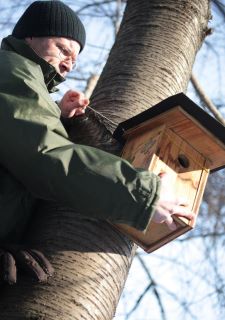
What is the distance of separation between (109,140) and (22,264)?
2.29 feet

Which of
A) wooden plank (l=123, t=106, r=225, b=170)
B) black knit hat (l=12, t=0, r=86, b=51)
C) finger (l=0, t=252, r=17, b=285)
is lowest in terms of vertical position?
finger (l=0, t=252, r=17, b=285)

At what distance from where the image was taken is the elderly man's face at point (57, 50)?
2480 mm

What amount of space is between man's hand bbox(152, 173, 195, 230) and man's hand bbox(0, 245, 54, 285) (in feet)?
1.33

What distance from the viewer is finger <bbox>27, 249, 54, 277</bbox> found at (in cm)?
207

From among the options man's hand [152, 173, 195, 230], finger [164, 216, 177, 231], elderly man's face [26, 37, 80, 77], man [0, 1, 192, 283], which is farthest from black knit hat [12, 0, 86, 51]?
finger [164, 216, 177, 231]

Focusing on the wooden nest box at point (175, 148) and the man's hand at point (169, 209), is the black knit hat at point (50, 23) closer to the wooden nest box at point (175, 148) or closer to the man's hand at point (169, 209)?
the wooden nest box at point (175, 148)

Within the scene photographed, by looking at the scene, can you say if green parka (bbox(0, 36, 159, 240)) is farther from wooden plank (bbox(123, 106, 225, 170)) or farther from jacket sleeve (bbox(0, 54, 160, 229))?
wooden plank (bbox(123, 106, 225, 170))

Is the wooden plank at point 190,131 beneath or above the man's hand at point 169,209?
above

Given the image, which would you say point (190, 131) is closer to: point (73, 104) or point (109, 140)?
point (109, 140)

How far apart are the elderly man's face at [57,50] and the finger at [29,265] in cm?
77

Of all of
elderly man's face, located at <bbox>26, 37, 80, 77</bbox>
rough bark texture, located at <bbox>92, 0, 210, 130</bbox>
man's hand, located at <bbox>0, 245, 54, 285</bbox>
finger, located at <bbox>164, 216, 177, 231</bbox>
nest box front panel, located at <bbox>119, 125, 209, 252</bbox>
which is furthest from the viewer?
rough bark texture, located at <bbox>92, 0, 210, 130</bbox>

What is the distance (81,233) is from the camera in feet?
7.40

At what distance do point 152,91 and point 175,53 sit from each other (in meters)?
0.29

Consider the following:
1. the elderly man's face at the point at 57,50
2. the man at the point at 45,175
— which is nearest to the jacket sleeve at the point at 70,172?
the man at the point at 45,175
